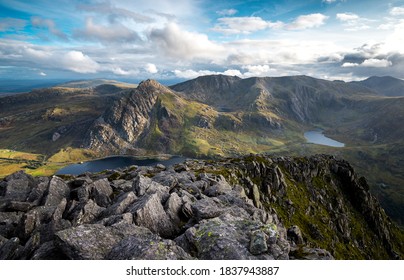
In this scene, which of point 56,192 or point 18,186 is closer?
point 56,192

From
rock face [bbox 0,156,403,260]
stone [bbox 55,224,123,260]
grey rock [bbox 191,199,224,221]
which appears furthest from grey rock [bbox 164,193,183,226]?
stone [bbox 55,224,123,260]

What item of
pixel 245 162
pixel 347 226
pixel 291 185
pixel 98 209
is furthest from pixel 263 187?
pixel 98 209

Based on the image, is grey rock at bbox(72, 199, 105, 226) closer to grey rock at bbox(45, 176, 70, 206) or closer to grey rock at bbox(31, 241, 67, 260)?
grey rock at bbox(45, 176, 70, 206)

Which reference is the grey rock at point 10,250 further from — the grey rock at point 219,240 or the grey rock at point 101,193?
the grey rock at point 219,240

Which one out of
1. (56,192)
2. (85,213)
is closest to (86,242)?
(85,213)

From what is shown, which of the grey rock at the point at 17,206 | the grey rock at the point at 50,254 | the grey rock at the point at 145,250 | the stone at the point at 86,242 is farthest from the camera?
the grey rock at the point at 17,206

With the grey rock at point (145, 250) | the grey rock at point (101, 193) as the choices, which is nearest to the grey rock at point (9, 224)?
the grey rock at point (101, 193)

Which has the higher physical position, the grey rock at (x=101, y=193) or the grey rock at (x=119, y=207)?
the grey rock at (x=119, y=207)

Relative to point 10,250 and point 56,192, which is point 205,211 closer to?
point 10,250

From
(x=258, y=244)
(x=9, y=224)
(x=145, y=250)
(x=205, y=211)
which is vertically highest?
(x=145, y=250)
